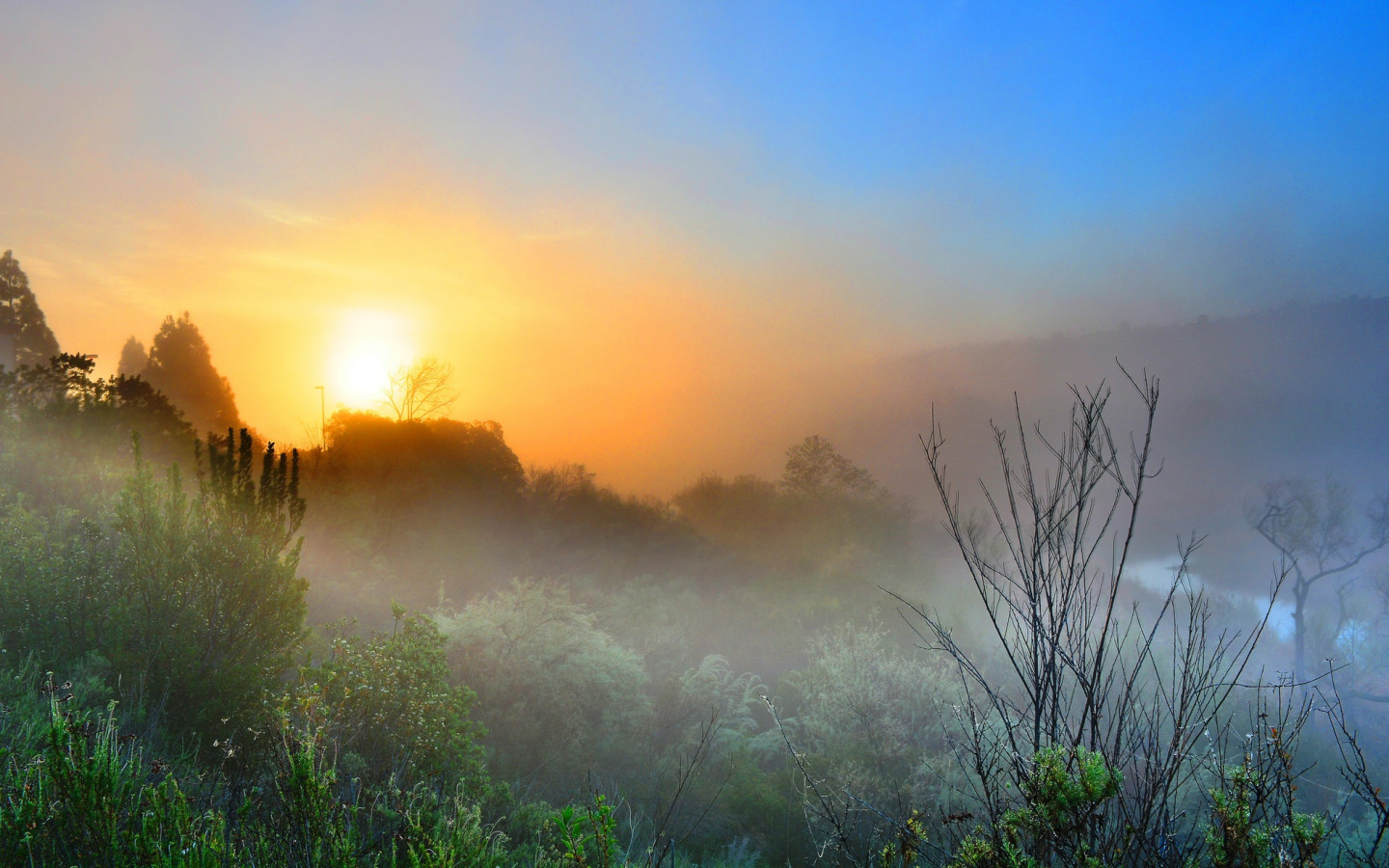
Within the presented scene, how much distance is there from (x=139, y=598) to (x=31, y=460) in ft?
25.3

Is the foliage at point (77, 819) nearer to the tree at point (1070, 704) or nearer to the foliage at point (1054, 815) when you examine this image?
the tree at point (1070, 704)

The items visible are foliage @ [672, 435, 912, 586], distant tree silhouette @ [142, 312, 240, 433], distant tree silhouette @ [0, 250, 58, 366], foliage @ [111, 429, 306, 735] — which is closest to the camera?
foliage @ [111, 429, 306, 735]

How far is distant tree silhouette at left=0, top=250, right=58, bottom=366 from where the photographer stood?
73.8 feet

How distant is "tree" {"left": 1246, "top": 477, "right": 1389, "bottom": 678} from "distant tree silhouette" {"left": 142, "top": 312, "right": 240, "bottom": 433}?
46.3 meters

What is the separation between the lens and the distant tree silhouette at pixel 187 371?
30203mm

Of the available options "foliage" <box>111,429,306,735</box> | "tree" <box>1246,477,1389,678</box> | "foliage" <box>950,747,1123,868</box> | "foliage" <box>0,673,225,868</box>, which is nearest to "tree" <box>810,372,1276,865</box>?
"foliage" <box>950,747,1123,868</box>

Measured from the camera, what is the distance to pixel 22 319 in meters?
23.3

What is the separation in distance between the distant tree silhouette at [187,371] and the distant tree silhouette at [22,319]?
6.28m

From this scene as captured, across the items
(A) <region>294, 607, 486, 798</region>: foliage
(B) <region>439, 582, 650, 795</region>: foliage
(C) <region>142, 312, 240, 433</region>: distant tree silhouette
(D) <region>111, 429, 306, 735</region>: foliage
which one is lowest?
(B) <region>439, 582, 650, 795</region>: foliage

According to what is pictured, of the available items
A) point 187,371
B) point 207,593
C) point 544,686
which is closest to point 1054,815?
point 207,593

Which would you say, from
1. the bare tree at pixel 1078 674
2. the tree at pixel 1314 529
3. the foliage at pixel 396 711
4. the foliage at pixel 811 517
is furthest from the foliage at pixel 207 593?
the tree at pixel 1314 529

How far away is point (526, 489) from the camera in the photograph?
28094 millimetres

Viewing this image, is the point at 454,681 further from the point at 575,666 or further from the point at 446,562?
the point at 446,562

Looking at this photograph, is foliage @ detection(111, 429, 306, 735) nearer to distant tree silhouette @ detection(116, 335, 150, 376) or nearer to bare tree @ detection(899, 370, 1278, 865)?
bare tree @ detection(899, 370, 1278, 865)
